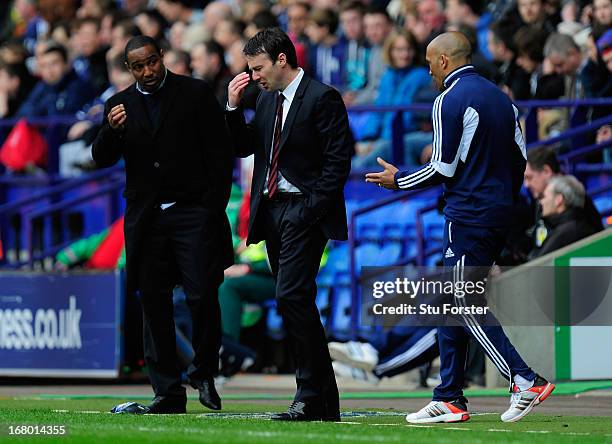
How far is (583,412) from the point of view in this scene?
35.2 ft

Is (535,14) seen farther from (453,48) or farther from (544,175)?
(453,48)

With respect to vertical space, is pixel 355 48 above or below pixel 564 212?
above

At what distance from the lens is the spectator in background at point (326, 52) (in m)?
18.1

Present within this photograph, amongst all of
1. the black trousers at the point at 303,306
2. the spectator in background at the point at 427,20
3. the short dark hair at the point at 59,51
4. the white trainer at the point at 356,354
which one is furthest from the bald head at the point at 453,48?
the short dark hair at the point at 59,51

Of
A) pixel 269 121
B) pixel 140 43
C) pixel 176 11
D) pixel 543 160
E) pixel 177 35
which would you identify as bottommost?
pixel 269 121

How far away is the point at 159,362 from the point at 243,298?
5170 millimetres

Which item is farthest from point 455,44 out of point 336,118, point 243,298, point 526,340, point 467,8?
point 467,8

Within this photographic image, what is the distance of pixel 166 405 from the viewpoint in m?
10.2

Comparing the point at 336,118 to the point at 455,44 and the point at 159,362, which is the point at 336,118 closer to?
the point at 455,44

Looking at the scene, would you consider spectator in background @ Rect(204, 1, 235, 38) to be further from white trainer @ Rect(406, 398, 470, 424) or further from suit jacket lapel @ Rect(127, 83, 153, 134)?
white trainer @ Rect(406, 398, 470, 424)

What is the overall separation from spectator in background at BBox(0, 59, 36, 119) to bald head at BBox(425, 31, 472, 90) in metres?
11.6

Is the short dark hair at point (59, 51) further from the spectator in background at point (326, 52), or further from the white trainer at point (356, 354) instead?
the white trainer at point (356, 354)

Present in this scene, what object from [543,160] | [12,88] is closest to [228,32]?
[12,88]

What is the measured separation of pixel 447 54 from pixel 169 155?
1.93 meters
